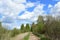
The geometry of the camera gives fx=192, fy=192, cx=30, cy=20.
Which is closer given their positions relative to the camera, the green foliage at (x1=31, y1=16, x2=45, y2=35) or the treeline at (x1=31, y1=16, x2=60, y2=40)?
the treeline at (x1=31, y1=16, x2=60, y2=40)

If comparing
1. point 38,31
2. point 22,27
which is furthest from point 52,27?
point 22,27

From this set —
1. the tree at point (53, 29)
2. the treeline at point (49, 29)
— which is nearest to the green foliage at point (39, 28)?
the treeline at point (49, 29)

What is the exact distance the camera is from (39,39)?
27.2 metres

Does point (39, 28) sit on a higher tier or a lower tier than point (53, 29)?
higher

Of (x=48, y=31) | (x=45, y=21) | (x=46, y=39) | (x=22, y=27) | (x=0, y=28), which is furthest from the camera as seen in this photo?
(x=22, y=27)

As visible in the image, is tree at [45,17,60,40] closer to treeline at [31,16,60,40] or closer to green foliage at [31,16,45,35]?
treeline at [31,16,60,40]

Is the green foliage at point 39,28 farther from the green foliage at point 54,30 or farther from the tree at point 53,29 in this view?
the green foliage at point 54,30

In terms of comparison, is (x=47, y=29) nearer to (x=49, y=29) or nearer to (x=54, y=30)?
(x=49, y=29)

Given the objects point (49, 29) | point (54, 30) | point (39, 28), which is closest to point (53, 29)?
point (54, 30)

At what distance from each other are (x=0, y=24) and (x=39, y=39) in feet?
32.4

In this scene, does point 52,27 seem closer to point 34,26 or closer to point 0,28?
point 34,26

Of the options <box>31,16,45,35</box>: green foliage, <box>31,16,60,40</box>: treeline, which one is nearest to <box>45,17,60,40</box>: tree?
<box>31,16,60,40</box>: treeline

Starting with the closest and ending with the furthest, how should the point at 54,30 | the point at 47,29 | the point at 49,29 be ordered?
the point at 54,30 → the point at 49,29 → the point at 47,29

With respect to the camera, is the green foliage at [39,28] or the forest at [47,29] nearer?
the forest at [47,29]
